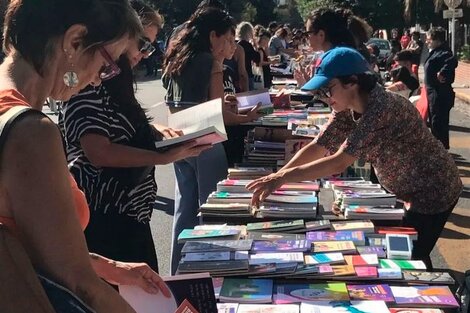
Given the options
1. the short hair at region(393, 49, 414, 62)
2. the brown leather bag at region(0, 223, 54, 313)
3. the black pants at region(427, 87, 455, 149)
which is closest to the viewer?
the brown leather bag at region(0, 223, 54, 313)

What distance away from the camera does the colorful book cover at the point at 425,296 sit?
76.2 inches

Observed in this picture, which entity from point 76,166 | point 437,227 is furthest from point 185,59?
point 437,227

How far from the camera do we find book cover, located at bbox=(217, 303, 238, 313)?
1906mm

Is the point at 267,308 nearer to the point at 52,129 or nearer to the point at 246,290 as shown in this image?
the point at 246,290

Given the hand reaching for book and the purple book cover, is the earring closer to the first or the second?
the purple book cover

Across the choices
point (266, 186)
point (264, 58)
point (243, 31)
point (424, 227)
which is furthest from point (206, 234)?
point (264, 58)

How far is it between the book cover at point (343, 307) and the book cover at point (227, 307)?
206 millimetres

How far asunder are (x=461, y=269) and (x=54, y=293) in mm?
3758

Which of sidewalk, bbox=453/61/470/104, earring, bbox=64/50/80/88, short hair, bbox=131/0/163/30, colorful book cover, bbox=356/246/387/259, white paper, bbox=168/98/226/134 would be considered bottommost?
sidewalk, bbox=453/61/470/104

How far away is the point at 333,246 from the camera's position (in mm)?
2326

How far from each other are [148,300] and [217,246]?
27.0 inches

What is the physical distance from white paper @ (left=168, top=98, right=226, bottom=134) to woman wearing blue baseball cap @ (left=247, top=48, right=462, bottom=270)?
39 cm

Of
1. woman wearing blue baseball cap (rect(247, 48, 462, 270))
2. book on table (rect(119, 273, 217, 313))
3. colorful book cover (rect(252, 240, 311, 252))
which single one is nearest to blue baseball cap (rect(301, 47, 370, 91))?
woman wearing blue baseball cap (rect(247, 48, 462, 270))

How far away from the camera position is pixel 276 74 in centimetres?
1162
